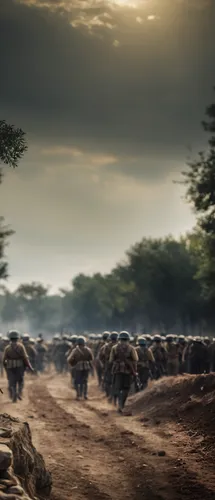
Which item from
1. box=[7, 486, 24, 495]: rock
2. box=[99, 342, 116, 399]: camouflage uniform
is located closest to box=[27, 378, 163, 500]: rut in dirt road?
box=[7, 486, 24, 495]: rock

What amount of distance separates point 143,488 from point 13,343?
1466 centimetres

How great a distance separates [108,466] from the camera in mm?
14133

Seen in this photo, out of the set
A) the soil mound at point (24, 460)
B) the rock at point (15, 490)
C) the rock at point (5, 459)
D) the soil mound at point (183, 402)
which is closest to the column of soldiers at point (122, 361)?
the soil mound at point (183, 402)

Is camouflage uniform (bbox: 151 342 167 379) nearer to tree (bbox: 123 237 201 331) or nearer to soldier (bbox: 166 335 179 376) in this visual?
soldier (bbox: 166 335 179 376)

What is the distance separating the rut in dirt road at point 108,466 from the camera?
1175 cm

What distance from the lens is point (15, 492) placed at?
8.75 m

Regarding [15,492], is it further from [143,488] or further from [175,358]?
[175,358]

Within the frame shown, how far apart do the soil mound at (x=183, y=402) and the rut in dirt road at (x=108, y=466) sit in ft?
4.59

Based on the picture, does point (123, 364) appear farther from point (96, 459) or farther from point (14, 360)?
point (96, 459)

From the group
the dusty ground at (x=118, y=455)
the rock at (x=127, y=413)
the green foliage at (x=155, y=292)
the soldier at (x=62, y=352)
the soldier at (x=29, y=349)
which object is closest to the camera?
the dusty ground at (x=118, y=455)

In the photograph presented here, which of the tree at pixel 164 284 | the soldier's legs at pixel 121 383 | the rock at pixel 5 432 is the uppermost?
the tree at pixel 164 284

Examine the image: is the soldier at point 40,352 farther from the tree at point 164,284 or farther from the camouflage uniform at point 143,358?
the tree at point 164,284

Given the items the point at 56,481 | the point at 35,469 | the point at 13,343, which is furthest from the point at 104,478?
the point at 13,343

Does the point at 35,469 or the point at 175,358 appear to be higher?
the point at 175,358
